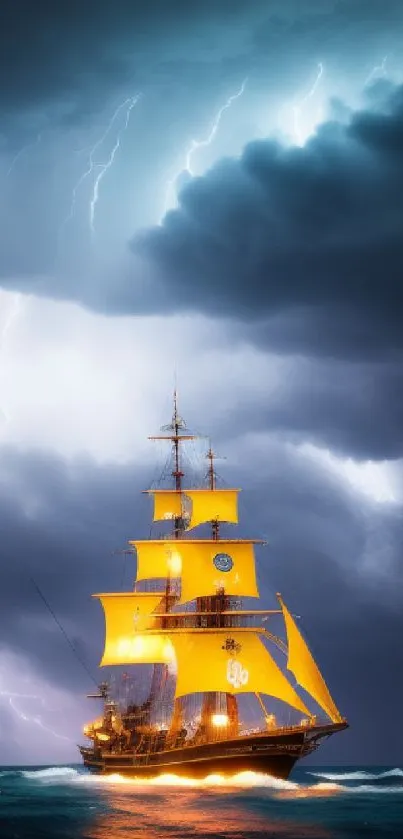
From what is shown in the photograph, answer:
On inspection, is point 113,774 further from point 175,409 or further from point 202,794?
point 175,409

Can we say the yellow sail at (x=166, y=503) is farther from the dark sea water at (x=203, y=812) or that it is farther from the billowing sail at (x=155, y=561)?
the dark sea water at (x=203, y=812)

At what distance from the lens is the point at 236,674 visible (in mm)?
118438

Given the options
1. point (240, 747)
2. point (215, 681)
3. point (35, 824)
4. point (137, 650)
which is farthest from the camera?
point (137, 650)

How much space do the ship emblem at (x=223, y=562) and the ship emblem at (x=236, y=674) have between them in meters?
13.4

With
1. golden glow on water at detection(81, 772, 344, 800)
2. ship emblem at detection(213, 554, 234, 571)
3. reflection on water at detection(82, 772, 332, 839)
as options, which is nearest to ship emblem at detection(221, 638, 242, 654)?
ship emblem at detection(213, 554, 234, 571)

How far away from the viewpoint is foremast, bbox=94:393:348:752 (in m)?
117

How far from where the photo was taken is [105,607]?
140250mm

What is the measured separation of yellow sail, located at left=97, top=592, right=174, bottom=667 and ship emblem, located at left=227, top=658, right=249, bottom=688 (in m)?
20.9

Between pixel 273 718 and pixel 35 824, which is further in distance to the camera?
pixel 273 718

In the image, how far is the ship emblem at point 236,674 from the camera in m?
118

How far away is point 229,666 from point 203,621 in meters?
8.51

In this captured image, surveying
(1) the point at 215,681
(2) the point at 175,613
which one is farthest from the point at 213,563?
(1) the point at 215,681

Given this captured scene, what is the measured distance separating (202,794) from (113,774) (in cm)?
3042

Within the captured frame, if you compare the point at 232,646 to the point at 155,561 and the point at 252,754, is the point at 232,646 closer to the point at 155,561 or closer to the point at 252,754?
the point at 252,754
